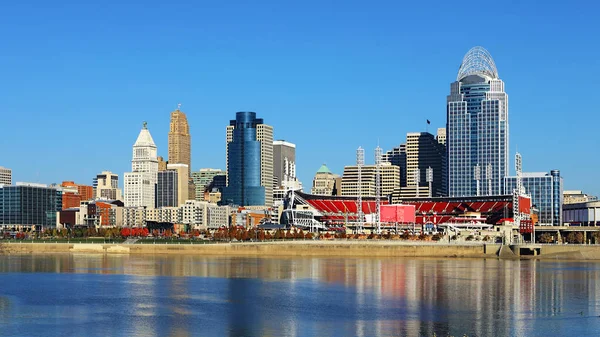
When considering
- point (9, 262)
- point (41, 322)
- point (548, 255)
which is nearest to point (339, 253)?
point (548, 255)

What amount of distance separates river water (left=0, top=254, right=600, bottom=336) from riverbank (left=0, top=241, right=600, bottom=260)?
31492 mm

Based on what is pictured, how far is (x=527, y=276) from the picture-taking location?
104938 millimetres

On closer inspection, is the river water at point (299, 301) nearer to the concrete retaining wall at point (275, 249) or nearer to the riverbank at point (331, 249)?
the riverbank at point (331, 249)

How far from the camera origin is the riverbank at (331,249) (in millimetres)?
153875

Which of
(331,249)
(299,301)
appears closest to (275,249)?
(331,249)

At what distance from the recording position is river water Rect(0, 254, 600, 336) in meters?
61.5

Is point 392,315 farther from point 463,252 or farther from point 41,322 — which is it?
point 463,252

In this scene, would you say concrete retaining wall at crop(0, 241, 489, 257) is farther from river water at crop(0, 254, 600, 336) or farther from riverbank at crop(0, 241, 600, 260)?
river water at crop(0, 254, 600, 336)

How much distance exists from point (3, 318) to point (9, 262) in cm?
7401

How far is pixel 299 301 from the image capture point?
77.4m

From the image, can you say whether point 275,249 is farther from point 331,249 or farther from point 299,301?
point 299,301

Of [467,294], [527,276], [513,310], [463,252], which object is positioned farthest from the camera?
[463,252]

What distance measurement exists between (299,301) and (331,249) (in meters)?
84.6

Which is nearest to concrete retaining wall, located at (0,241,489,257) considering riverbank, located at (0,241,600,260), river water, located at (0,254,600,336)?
riverbank, located at (0,241,600,260)
